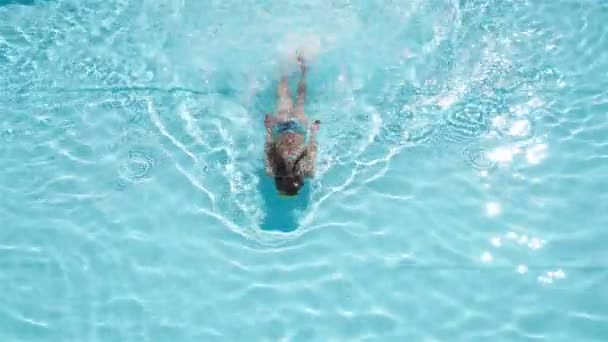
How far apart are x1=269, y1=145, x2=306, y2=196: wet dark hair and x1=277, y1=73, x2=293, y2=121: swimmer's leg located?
27.9 inches

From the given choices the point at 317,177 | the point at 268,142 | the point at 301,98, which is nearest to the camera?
the point at 268,142

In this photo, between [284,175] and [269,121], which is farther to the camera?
[269,121]

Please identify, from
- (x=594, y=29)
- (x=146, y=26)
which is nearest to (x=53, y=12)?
(x=146, y=26)

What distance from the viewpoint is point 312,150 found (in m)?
6.57

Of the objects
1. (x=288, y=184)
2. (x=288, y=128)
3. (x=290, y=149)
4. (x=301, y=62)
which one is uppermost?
(x=301, y=62)

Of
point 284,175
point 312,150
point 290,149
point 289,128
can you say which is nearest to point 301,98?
point 289,128

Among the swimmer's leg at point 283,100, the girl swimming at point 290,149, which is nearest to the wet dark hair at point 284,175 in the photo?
the girl swimming at point 290,149

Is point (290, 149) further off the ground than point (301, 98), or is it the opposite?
point (301, 98)

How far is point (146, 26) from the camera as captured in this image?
8.32m

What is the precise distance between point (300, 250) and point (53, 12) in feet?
15.3

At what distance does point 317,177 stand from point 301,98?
998mm

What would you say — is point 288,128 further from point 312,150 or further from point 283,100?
point 283,100

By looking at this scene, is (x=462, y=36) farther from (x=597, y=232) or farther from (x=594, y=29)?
(x=597, y=232)

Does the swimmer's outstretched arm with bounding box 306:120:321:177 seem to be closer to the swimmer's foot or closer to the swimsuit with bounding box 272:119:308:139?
the swimsuit with bounding box 272:119:308:139
